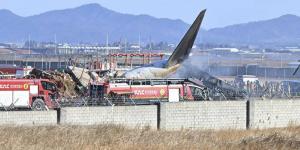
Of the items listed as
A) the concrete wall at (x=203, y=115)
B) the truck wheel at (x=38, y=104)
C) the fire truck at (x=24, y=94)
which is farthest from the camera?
the fire truck at (x=24, y=94)

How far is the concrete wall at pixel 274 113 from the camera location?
154 feet

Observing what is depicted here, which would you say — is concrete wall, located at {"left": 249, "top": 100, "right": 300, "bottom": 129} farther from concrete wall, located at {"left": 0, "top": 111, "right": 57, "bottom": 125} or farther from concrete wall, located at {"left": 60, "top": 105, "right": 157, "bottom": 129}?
concrete wall, located at {"left": 0, "top": 111, "right": 57, "bottom": 125}

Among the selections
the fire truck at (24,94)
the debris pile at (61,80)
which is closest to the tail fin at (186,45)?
the debris pile at (61,80)

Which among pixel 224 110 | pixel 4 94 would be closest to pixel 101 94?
pixel 4 94

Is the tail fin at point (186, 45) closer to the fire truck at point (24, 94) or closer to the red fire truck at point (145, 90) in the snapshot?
the red fire truck at point (145, 90)

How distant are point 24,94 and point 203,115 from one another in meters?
11.3

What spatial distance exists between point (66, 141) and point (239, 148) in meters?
6.02

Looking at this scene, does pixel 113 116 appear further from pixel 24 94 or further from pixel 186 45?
pixel 186 45

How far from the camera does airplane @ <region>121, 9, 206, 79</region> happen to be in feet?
198

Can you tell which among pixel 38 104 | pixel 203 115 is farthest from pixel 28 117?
pixel 203 115

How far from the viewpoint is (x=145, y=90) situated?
173 ft

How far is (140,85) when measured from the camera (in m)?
52.9

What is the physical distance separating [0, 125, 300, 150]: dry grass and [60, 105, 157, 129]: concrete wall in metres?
7.19

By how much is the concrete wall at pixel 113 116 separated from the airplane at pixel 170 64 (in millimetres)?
13952
